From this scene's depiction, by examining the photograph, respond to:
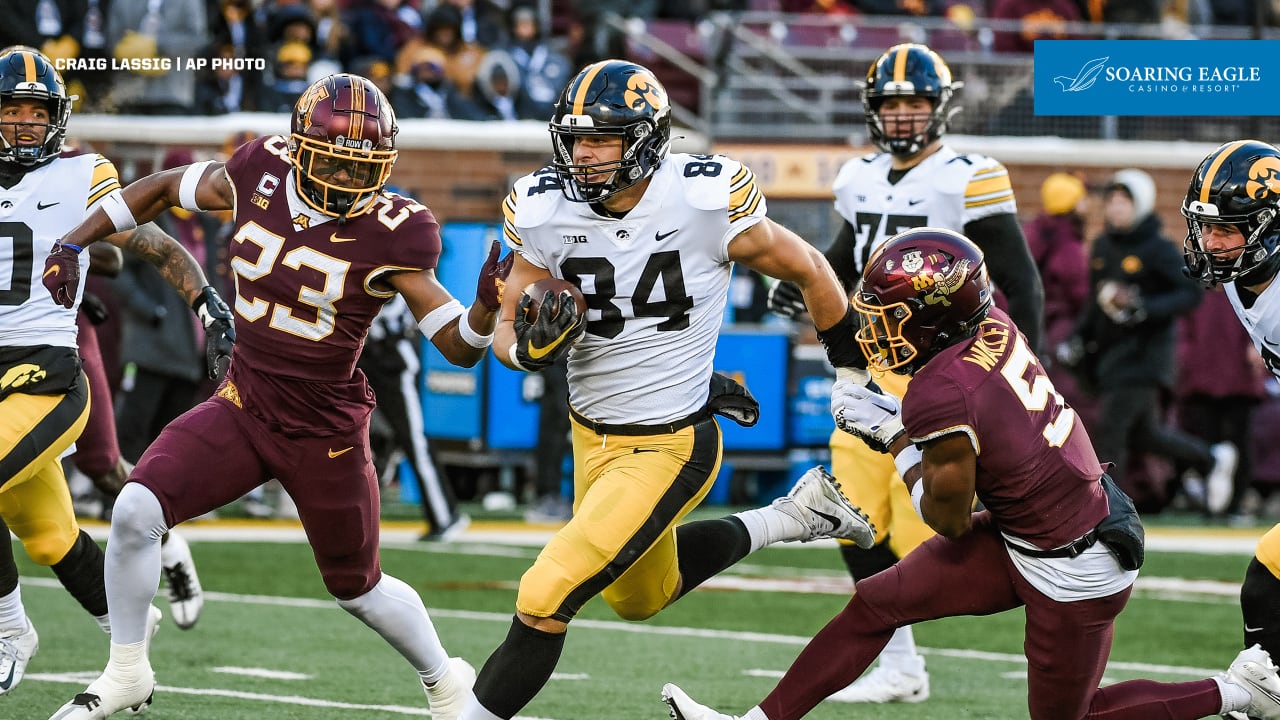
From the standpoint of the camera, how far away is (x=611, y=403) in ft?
15.7

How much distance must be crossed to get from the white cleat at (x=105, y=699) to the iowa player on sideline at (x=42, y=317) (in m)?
0.76

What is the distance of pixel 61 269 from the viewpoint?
5.43 m

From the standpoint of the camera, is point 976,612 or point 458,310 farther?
point 458,310

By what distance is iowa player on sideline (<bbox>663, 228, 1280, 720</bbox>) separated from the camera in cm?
426

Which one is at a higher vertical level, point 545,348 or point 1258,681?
point 545,348

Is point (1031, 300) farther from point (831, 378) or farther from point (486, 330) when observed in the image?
point (831, 378)

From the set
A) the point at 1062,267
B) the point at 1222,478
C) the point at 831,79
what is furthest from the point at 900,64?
the point at 831,79

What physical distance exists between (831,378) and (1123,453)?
2064 mm

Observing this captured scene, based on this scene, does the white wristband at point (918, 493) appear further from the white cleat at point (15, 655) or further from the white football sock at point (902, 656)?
the white cleat at point (15, 655)

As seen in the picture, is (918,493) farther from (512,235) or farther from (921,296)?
(512,235)

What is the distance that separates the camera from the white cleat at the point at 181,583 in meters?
6.36

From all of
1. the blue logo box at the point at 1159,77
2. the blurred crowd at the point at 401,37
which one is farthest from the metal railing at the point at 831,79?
the blue logo box at the point at 1159,77

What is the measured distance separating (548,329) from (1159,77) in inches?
148

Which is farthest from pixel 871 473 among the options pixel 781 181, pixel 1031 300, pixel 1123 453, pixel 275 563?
pixel 781 181
